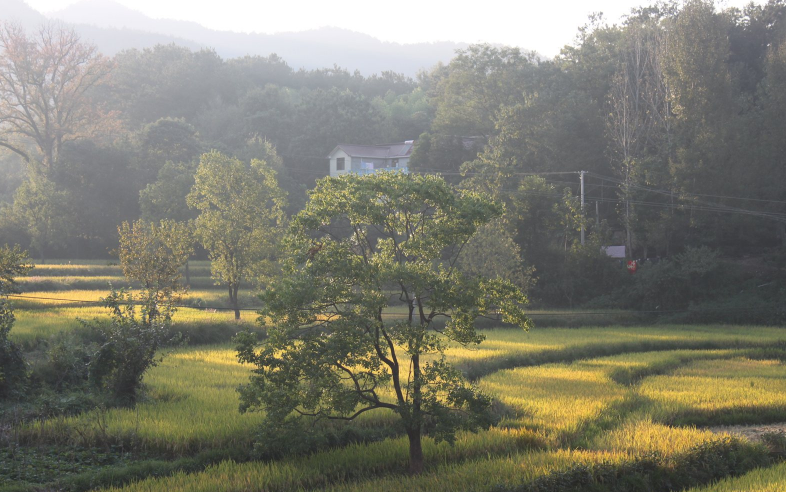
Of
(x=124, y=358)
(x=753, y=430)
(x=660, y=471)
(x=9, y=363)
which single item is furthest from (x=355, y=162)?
Answer: (x=660, y=471)

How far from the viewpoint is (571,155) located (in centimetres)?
4253

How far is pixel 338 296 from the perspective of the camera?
37.4 feet

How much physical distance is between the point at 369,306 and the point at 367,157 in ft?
154

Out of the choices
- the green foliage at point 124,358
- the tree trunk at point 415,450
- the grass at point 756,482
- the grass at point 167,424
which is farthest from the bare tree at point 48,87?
the grass at point 756,482

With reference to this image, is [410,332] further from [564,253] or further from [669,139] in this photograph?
[669,139]

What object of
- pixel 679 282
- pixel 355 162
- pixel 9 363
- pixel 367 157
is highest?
pixel 367 157

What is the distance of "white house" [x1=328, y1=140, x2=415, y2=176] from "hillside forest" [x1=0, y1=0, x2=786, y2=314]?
357 cm

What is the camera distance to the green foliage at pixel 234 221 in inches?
1124

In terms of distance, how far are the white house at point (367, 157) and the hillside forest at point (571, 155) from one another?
3573 mm

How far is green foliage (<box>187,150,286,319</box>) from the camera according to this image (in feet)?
93.7

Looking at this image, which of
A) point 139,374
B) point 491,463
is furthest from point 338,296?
point 139,374

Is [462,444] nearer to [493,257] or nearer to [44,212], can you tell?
[493,257]

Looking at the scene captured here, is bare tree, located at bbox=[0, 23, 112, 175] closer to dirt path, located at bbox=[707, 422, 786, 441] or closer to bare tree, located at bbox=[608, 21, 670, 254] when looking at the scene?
bare tree, located at bbox=[608, 21, 670, 254]

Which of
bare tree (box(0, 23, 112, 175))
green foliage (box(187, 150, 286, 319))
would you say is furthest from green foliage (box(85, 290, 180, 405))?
bare tree (box(0, 23, 112, 175))
